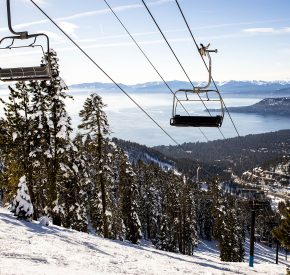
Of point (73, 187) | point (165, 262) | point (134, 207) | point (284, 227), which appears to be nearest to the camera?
point (165, 262)

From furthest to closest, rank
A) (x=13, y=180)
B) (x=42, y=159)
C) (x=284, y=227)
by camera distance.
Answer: (x=13, y=180)
(x=42, y=159)
(x=284, y=227)

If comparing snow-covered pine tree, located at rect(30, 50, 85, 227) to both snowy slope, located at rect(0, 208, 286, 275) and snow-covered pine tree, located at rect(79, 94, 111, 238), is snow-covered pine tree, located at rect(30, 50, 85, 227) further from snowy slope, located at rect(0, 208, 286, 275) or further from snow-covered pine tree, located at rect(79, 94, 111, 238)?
snowy slope, located at rect(0, 208, 286, 275)

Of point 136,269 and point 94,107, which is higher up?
point 94,107

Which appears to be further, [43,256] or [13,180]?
[13,180]

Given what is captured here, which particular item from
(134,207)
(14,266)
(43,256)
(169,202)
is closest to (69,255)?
(43,256)

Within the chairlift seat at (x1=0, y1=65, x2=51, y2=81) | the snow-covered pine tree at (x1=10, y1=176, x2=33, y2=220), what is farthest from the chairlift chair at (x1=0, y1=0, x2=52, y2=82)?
the snow-covered pine tree at (x1=10, y1=176, x2=33, y2=220)

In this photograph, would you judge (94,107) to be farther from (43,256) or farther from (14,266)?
(14,266)

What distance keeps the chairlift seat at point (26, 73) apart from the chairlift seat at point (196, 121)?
5.49 metres

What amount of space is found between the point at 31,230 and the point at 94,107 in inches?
445

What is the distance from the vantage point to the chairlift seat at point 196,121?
11.2 meters

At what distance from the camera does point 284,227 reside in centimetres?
2742

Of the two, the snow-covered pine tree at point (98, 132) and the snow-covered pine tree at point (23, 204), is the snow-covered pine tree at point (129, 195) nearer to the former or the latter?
the snow-covered pine tree at point (98, 132)

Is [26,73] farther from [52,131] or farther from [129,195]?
[129,195]

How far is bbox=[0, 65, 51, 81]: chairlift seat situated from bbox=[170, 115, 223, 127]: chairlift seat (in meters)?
5.49
